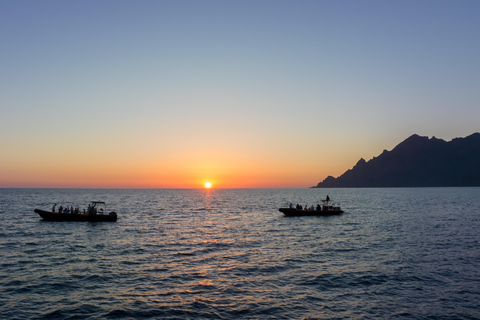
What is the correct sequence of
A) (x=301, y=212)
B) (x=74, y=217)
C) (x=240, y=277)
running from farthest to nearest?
(x=301, y=212) → (x=74, y=217) → (x=240, y=277)

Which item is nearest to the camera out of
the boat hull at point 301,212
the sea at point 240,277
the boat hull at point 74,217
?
the sea at point 240,277

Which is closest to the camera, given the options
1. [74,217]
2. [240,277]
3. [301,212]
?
[240,277]

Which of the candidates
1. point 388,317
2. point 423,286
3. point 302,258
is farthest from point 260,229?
point 388,317

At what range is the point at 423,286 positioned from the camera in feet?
85.2

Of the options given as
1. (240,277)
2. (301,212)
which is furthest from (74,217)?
(240,277)

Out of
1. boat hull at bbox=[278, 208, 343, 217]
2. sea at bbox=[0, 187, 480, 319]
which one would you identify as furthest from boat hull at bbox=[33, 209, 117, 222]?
boat hull at bbox=[278, 208, 343, 217]

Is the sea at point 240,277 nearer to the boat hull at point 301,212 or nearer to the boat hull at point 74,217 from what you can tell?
the boat hull at point 74,217

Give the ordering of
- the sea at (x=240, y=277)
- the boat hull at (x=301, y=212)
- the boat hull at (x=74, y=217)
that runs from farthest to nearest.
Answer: the boat hull at (x=301, y=212), the boat hull at (x=74, y=217), the sea at (x=240, y=277)

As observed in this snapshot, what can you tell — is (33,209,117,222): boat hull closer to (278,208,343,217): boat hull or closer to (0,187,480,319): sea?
(0,187,480,319): sea

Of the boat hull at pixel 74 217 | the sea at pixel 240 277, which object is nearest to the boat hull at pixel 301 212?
the sea at pixel 240 277

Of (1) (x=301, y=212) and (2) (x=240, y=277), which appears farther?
(1) (x=301, y=212)

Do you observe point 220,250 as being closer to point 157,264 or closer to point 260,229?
point 157,264

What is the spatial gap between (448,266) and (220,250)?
23901mm

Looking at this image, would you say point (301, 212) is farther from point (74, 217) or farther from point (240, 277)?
point (240, 277)
